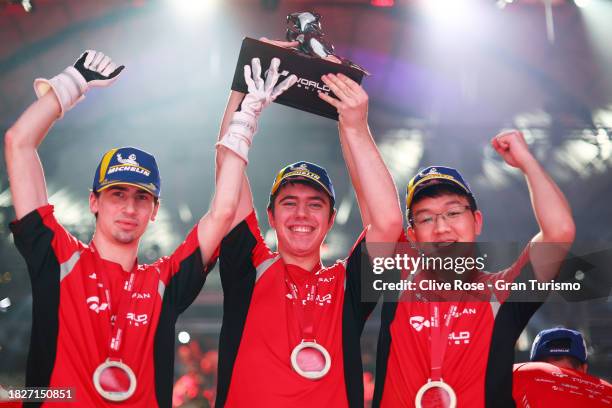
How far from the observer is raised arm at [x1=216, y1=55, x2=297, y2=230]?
2.94m

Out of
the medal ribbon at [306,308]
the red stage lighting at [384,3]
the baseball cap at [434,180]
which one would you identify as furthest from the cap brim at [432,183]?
the red stage lighting at [384,3]

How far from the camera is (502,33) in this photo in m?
6.84

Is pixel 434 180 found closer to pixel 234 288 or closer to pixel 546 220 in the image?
pixel 546 220

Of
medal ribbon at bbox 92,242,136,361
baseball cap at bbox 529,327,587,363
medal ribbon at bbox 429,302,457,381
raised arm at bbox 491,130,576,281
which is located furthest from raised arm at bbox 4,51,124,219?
baseball cap at bbox 529,327,587,363

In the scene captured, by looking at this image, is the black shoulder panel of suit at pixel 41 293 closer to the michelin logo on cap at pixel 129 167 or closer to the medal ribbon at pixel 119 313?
the medal ribbon at pixel 119 313

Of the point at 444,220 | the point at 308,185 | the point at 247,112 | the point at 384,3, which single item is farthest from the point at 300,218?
the point at 384,3

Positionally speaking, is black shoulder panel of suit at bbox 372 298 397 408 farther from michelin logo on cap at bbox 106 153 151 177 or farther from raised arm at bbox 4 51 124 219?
raised arm at bbox 4 51 124 219

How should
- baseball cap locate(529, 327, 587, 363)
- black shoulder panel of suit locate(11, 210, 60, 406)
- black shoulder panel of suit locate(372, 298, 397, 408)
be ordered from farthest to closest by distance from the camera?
baseball cap locate(529, 327, 587, 363), black shoulder panel of suit locate(372, 298, 397, 408), black shoulder panel of suit locate(11, 210, 60, 406)

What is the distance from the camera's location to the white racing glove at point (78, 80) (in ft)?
9.69

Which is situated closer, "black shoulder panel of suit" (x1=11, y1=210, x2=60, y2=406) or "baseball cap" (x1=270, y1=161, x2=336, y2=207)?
"black shoulder panel of suit" (x1=11, y1=210, x2=60, y2=406)

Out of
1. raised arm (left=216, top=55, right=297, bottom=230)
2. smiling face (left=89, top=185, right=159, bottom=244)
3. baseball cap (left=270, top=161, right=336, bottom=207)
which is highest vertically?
raised arm (left=216, top=55, right=297, bottom=230)

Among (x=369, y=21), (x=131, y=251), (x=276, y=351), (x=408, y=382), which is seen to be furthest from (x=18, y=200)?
(x=369, y=21)

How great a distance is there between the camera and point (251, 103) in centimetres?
303

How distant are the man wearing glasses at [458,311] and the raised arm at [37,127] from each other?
1571 mm
